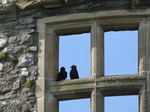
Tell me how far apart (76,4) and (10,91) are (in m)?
1.92

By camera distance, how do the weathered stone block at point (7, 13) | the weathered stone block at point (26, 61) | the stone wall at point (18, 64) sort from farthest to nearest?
the weathered stone block at point (7, 13), the weathered stone block at point (26, 61), the stone wall at point (18, 64)

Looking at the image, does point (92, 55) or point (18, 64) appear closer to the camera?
point (92, 55)

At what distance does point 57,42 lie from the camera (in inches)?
762

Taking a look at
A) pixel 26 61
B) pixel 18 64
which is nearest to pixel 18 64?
pixel 18 64

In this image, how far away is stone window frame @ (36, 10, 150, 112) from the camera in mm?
18484

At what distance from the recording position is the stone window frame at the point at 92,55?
1848 cm

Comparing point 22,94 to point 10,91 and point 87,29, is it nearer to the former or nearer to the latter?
point 10,91

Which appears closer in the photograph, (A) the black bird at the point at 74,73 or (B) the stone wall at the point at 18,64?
(B) the stone wall at the point at 18,64

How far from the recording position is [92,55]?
61.9ft

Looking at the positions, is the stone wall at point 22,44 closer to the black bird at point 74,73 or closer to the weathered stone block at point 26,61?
the weathered stone block at point 26,61

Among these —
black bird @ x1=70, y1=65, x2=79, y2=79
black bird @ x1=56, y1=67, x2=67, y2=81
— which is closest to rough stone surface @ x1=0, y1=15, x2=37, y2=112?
black bird @ x1=56, y1=67, x2=67, y2=81

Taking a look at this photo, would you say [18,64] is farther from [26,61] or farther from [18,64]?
[26,61]

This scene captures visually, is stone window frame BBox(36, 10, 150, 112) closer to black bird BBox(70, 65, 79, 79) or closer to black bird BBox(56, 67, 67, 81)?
black bird BBox(56, 67, 67, 81)

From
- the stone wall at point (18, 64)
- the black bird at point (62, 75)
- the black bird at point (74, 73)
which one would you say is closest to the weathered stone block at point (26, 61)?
the stone wall at point (18, 64)
